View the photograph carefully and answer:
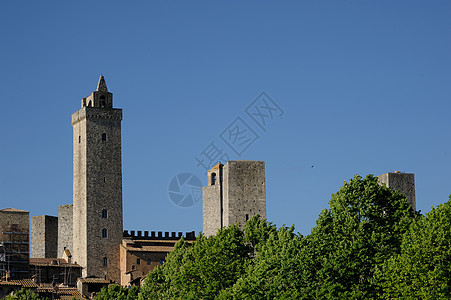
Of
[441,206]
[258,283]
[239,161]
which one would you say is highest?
[239,161]

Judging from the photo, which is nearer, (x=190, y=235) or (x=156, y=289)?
(x=156, y=289)

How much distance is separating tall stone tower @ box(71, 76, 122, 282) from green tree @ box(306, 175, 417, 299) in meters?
46.5

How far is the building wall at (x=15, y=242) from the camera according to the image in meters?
90.6

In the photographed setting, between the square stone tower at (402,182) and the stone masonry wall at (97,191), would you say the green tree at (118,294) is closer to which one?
the stone masonry wall at (97,191)

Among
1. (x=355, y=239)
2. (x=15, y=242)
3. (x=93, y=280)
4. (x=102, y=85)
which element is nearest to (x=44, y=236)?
(x=15, y=242)

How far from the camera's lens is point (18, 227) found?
309ft

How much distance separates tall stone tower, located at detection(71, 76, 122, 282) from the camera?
94062mm

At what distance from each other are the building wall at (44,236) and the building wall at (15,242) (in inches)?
261

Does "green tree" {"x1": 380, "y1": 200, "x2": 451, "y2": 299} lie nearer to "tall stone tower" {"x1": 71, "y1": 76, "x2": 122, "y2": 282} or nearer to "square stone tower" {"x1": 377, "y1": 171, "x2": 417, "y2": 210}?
"square stone tower" {"x1": 377, "y1": 171, "x2": 417, "y2": 210}

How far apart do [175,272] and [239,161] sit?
14546 mm

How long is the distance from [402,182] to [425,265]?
61.9 feet

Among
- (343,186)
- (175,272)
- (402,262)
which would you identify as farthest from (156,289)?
(402,262)

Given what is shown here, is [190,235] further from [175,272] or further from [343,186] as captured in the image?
[343,186]

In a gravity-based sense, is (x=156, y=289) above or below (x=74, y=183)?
below
